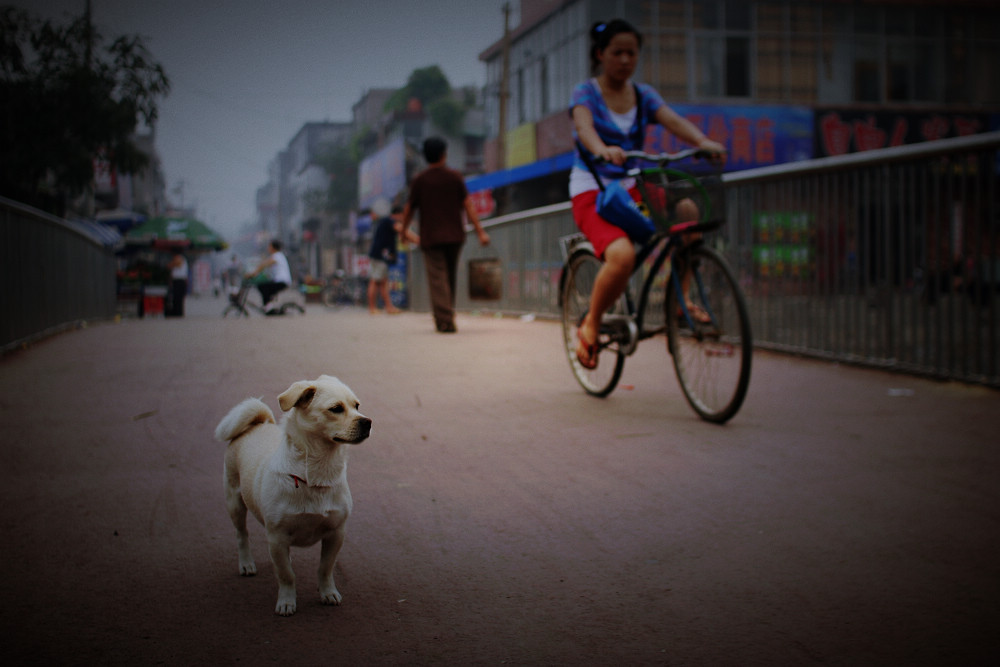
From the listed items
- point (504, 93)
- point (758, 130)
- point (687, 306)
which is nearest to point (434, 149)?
point (687, 306)

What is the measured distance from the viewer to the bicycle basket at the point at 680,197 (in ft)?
14.1

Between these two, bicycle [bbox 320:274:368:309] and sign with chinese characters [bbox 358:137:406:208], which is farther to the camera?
sign with chinese characters [bbox 358:137:406:208]

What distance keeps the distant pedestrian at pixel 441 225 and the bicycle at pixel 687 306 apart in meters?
4.30

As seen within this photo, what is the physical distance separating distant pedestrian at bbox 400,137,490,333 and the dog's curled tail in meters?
7.11

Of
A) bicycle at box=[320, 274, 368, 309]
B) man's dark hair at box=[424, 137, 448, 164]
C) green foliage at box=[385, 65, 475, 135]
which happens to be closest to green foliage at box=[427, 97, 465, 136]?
green foliage at box=[385, 65, 475, 135]

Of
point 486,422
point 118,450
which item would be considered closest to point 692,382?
point 486,422

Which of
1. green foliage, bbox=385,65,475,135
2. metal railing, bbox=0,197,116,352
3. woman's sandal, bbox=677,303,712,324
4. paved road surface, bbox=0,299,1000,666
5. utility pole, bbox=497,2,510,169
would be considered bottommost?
paved road surface, bbox=0,299,1000,666

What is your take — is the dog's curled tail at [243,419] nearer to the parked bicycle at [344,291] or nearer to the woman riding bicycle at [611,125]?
the woman riding bicycle at [611,125]

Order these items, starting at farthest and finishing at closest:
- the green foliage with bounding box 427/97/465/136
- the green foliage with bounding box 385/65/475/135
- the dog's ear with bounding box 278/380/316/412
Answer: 1. the green foliage with bounding box 385/65/475/135
2. the green foliage with bounding box 427/97/465/136
3. the dog's ear with bounding box 278/380/316/412

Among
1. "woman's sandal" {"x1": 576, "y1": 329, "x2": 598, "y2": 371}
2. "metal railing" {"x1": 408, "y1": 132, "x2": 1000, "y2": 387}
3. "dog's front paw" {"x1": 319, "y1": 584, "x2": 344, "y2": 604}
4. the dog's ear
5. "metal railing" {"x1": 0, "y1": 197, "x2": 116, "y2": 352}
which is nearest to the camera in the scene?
the dog's ear

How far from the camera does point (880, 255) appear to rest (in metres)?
6.32

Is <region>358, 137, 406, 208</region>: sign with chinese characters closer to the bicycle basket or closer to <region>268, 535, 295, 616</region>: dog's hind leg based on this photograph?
the bicycle basket

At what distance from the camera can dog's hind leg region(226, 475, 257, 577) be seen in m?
2.32

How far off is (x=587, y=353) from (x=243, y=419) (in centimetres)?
307
